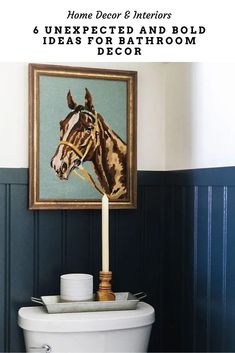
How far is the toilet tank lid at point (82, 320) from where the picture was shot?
173 centimetres

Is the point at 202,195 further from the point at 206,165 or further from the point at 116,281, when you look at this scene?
the point at 116,281

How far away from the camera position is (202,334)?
1.83m

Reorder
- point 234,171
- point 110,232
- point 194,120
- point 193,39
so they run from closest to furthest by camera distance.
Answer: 1. point 234,171
2. point 193,39
3. point 194,120
4. point 110,232

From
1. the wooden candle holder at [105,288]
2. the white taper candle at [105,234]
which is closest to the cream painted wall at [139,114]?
the white taper candle at [105,234]

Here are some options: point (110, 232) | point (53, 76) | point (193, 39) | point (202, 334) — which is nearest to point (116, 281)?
point (110, 232)

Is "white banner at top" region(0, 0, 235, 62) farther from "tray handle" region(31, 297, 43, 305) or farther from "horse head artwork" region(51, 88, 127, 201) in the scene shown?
"tray handle" region(31, 297, 43, 305)

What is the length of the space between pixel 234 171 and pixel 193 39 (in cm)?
48

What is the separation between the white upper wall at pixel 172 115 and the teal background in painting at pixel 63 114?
0.06 metres

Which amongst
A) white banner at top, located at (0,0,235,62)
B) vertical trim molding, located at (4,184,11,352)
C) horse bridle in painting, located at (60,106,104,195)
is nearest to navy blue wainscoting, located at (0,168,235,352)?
vertical trim molding, located at (4,184,11,352)

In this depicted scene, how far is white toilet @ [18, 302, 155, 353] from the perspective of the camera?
5.67 feet

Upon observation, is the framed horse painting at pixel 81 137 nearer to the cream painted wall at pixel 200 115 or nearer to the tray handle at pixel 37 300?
the cream painted wall at pixel 200 115

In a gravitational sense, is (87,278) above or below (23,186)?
below

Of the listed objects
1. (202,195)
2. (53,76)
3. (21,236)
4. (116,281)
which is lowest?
(116,281)

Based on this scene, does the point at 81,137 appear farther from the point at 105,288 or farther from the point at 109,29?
the point at 105,288
